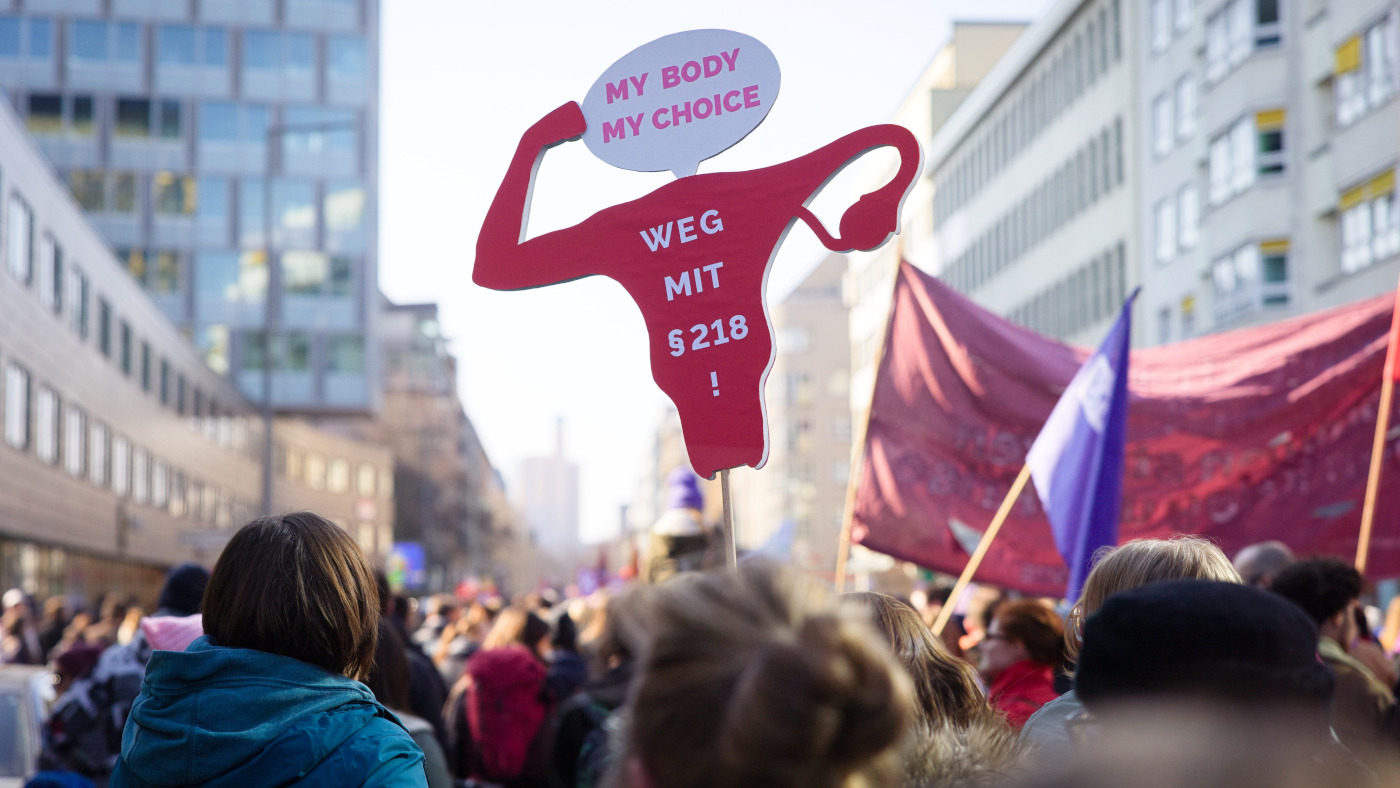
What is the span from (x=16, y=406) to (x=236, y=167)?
32.6 metres

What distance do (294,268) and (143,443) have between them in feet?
57.4

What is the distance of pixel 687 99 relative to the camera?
4848 mm

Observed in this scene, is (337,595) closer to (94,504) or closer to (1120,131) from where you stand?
(94,504)

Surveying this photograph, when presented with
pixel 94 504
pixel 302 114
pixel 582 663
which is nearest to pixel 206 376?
pixel 302 114

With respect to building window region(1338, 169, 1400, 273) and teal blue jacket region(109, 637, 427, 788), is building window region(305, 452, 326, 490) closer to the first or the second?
building window region(1338, 169, 1400, 273)

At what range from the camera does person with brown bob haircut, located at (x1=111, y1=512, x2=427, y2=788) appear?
3238 mm

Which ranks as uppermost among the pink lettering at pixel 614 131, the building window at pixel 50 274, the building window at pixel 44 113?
the building window at pixel 44 113

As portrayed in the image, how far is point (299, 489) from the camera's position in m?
70.8

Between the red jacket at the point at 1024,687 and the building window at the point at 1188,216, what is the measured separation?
35404 millimetres

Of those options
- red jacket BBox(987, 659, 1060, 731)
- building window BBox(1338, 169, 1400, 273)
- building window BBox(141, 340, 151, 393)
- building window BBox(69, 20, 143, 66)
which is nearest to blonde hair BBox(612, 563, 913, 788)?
red jacket BBox(987, 659, 1060, 731)

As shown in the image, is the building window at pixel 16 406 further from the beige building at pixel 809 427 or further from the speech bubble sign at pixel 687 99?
the beige building at pixel 809 427

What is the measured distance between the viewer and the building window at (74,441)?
32031 millimetres

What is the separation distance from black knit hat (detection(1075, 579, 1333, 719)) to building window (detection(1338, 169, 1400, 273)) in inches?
1199

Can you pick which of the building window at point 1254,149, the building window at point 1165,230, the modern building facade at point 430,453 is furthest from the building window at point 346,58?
the modern building facade at point 430,453
